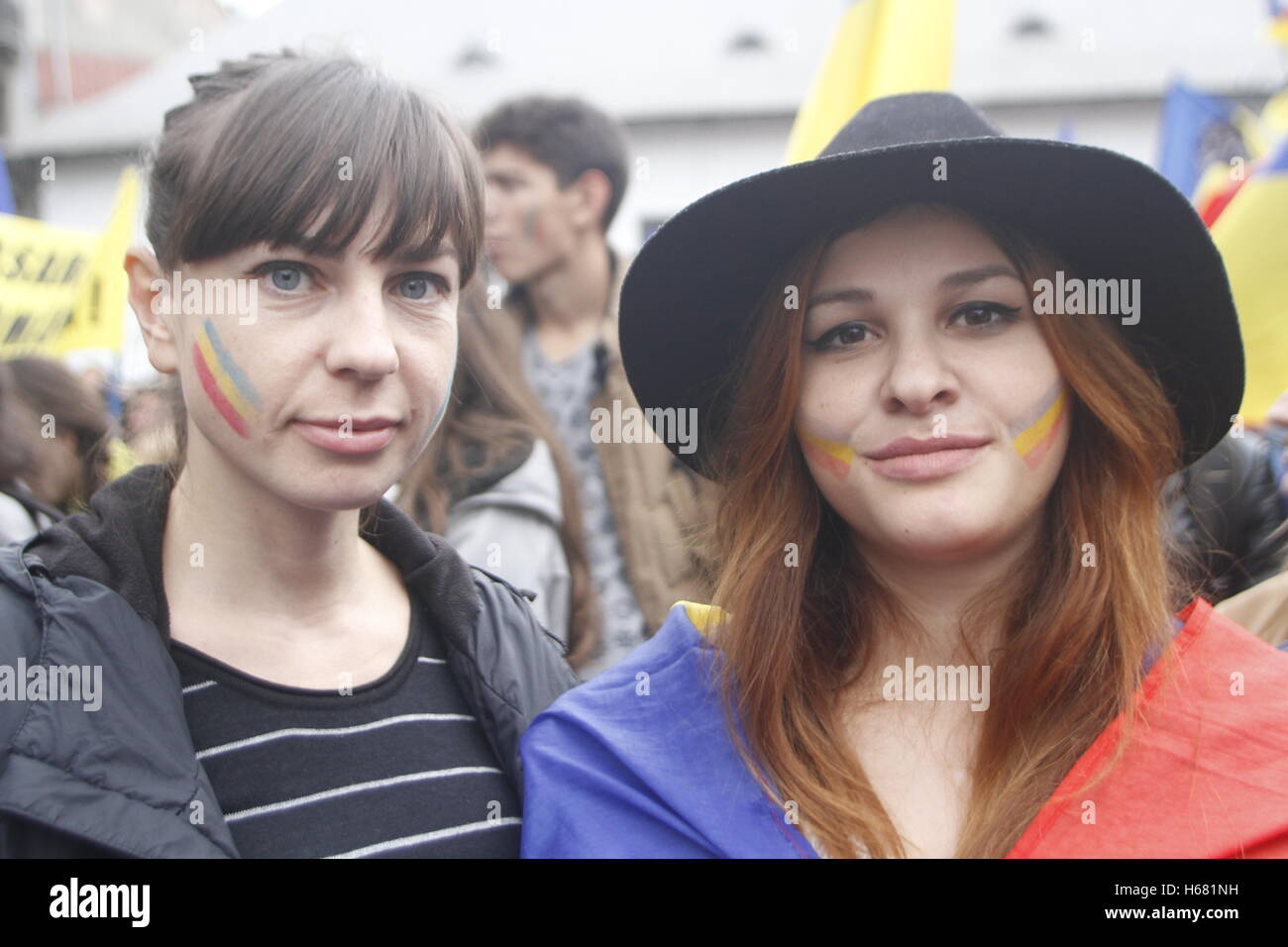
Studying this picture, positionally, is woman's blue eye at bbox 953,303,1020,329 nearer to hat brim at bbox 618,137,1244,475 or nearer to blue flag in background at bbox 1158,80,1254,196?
hat brim at bbox 618,137,1244,475

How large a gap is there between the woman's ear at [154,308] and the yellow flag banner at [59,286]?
3.72 metres

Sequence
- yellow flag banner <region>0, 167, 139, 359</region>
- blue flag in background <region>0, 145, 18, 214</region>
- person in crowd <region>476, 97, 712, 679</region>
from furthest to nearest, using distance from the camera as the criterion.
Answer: blue flag in background <region>0, 145, 18, 214</region> < yellow flag banner <region>0, 167, 139, 359</region> < person in crowd <region>476, 97, 712, 679</region>

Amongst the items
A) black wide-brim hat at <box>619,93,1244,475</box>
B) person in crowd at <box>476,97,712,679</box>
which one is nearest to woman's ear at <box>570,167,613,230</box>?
person in crowd at <box>476,97,712,679</box>

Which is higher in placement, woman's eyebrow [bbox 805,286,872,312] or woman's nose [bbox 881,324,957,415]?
woman's eyebrow [bbox 805,286,872,312]

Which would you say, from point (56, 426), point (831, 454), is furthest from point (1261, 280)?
point (56, 426)

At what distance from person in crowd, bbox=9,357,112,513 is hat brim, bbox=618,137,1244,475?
7.45 feet

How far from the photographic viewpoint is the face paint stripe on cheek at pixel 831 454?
1928mm

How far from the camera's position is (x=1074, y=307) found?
75.6 inches

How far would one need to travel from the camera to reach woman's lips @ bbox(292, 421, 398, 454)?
185 cm

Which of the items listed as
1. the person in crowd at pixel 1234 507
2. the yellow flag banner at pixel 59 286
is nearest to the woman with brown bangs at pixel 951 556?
the person in crowd at pixel 1234 507

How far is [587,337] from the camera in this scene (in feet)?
13.2

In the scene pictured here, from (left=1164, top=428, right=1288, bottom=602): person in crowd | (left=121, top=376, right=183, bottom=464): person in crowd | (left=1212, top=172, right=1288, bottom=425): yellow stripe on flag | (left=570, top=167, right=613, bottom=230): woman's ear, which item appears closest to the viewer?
(left=121, top=376, right=183, bottom=464): person in crowd

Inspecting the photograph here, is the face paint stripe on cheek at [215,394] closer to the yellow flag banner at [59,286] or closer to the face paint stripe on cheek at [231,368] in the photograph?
the face paint stripe on cheek at [231,368]
